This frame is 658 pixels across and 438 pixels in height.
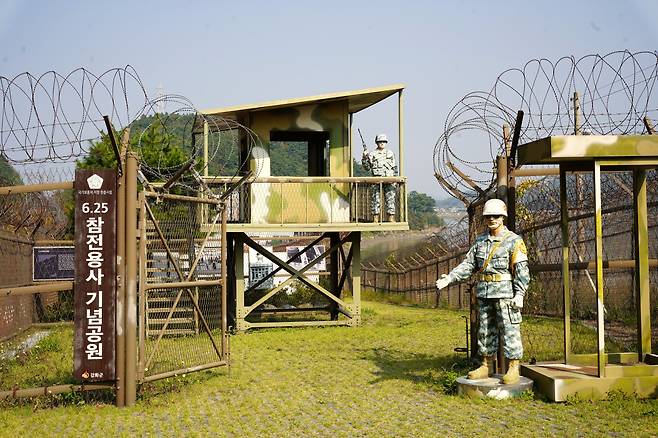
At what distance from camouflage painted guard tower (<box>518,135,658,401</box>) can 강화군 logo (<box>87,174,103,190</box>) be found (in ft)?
16.0

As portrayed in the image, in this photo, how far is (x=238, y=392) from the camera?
34.9 ft

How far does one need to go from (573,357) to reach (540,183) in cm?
Answer: 449

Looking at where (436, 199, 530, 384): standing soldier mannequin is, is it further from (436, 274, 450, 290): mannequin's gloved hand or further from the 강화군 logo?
the 강화군 logo

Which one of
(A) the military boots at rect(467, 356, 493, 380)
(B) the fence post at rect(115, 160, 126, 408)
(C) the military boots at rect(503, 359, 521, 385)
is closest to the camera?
(C) the military boots at rect(503, 359, 521, 385)

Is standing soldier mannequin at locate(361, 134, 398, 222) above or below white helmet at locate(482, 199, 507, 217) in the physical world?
above

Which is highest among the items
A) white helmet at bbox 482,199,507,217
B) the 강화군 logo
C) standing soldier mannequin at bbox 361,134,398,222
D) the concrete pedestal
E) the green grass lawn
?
standing soldier mannequin at bbox 361,134,398,222

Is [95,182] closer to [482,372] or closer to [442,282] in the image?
[442,282]

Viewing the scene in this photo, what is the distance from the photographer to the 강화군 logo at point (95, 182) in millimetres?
9773

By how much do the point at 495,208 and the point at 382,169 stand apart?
862 cm

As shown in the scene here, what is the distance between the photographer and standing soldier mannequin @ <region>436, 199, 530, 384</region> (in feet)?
32.1

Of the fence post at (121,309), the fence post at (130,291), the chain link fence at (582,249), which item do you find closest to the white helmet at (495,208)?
the chain link fence at (582,249)

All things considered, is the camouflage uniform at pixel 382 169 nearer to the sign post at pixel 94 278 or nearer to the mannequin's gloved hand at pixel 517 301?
the mannequin's gloved hand at pixel 517 301

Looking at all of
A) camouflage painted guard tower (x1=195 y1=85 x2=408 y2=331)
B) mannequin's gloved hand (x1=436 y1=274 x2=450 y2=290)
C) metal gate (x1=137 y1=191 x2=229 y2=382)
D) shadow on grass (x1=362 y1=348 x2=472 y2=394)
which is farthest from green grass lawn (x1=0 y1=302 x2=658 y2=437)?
camouflage painted guard tower (x1=195 y1=85 x2=408 y2=331)

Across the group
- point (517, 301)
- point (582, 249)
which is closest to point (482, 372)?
point (517, 301)
